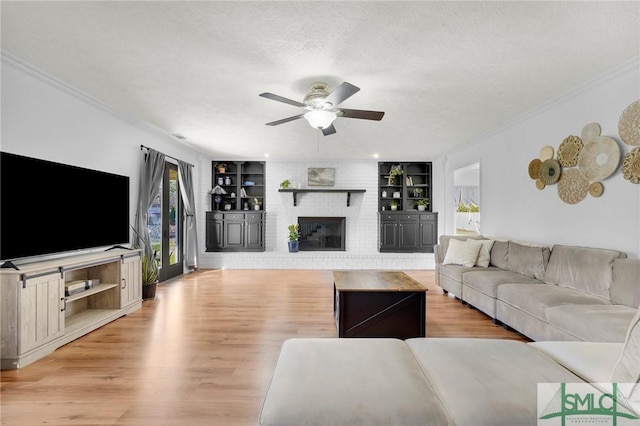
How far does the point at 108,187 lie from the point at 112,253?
31.5 inches

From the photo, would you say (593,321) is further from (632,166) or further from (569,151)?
(569,151)

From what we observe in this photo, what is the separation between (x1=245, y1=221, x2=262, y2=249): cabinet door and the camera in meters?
7.04

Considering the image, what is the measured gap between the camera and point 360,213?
7.35 meters

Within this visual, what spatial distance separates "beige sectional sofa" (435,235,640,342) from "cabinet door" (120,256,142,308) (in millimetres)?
4276

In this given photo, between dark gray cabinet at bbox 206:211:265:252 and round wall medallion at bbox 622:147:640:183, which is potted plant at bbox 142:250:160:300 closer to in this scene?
dark gray cabinet at bbox 206:211:265:252

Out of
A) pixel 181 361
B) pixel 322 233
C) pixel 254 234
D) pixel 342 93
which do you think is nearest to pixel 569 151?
pixel 342 93

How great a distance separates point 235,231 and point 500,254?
5411 mm

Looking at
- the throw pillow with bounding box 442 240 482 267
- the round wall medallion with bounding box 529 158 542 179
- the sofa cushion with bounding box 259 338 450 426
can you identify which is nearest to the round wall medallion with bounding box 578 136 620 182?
the round wall medallion with bounding box 529 158 542 179

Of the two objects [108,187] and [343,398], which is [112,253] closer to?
[108,187]

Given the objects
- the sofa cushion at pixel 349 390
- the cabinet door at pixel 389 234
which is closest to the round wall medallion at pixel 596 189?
the sofa cushion at pixel 349 390

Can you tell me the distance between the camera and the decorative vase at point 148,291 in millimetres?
4156

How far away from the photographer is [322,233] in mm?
7422

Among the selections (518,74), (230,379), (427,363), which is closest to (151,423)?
(230,379)

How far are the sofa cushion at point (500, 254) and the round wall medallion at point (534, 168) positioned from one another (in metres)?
0.95
